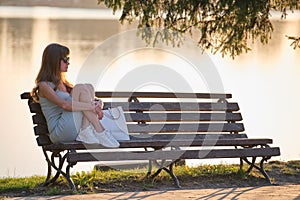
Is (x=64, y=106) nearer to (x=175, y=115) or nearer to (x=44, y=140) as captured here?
(x=44, y=140)

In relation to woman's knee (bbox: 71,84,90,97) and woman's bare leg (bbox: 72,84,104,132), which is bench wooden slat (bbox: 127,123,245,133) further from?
woman's knee (bbox: 71,84,90,97)

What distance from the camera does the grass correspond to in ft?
23.7

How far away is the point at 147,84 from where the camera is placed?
57.3ft

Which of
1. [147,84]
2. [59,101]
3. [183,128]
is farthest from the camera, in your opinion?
[147,84]

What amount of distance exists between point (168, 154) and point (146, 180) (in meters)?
0.39

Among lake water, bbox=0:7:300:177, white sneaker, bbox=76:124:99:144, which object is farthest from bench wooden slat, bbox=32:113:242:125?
lake water, bbox=0:7:300:177

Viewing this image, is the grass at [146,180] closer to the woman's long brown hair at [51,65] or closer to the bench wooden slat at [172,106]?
the bench wooden slat at [172,106]

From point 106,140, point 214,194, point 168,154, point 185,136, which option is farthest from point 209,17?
point 214,194

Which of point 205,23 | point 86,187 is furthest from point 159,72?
point 86,187

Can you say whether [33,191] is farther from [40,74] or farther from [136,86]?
[136,86]

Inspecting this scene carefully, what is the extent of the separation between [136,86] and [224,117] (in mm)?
8701

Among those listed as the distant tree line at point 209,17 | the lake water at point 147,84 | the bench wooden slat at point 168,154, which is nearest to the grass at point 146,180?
the bench wooden slat at point 168,154

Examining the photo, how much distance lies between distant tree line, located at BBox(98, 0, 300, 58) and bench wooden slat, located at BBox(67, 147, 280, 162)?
2696 millimetres

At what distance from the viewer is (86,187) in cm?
724
